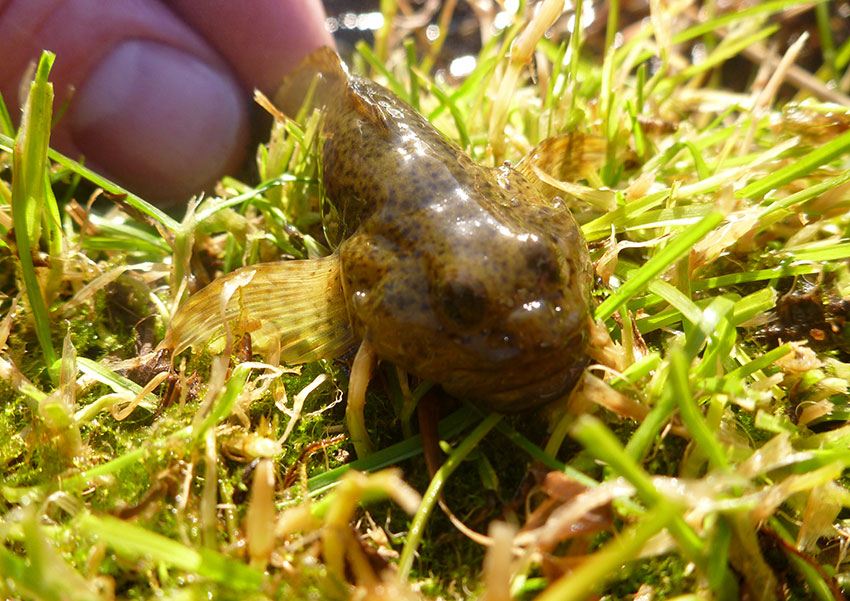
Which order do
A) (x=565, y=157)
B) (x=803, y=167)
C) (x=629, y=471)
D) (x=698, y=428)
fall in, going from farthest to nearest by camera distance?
(x=565, y=157), (x=803, y=167), (x=698, y=428), (x=629, y=471)

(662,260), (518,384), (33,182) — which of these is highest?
(33,182)

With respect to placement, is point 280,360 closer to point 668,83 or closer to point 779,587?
point 779,587

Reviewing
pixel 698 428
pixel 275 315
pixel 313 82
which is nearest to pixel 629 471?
pixel 698 428

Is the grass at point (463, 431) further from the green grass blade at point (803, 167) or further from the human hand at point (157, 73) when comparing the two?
the human hand at point (157, 73)

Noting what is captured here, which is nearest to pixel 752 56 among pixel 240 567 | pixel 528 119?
pixel 528 119

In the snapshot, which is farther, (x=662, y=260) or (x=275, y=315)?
(x=275, y=315)

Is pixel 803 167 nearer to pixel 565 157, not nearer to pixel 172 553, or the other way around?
pixel 565 157

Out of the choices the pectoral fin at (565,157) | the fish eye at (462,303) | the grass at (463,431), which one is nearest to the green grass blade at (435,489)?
the grass at (463,431)
